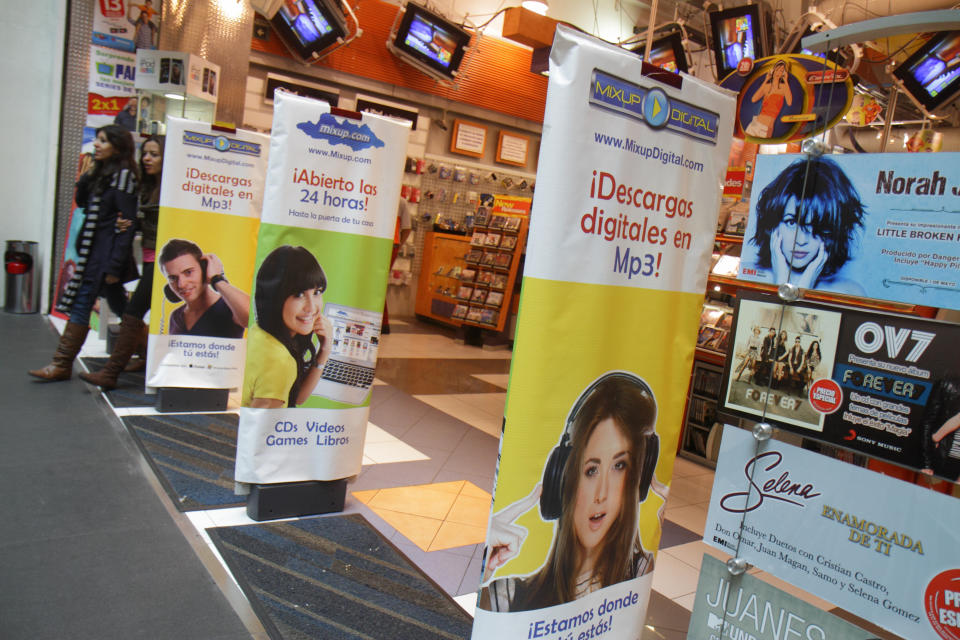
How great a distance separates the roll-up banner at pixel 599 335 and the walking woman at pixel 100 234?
3.96 metres

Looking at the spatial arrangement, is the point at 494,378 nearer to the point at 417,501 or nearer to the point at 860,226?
the point at 417,501

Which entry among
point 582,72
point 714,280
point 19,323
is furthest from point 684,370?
point 19,323

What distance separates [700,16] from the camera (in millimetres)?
9586

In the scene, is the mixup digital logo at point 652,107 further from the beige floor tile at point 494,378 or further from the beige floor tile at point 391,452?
the beige floor tile at point 494,378

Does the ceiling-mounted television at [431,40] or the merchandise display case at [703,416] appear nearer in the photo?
the merchandise display case at [703,416]

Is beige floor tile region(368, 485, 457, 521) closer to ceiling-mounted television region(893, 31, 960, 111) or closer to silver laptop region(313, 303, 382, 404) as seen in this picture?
silver laptop region(313, 303, 382, 404)

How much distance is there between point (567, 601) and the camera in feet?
4.77

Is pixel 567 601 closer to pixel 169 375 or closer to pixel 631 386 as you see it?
pixel 631 386

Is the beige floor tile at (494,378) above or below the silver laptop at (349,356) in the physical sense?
below

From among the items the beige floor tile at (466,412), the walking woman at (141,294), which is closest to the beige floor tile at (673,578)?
the beige floor tile at (466,412)

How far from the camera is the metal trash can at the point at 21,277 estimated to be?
254 inches

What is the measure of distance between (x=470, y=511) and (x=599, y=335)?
214 cm

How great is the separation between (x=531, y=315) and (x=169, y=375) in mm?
3411

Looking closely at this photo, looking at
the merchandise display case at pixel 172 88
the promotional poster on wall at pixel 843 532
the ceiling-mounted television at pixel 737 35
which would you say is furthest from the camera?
the ceiling-mounted television at pixel 737 35
